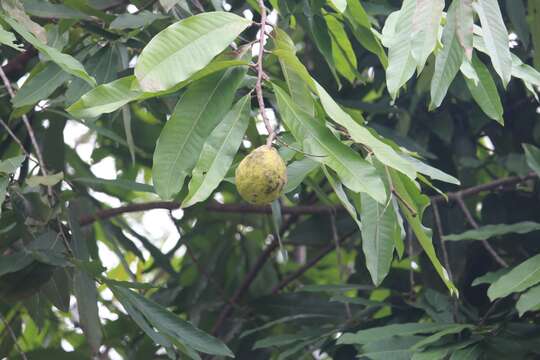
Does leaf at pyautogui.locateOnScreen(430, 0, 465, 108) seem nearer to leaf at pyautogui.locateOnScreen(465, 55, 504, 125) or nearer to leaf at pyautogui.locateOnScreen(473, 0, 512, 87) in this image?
leaf at pyautogui.locateOnScreen(473, 0, 512, 87)

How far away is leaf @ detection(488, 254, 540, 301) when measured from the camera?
1.44m

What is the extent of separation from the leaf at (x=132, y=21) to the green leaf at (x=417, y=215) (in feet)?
1.74

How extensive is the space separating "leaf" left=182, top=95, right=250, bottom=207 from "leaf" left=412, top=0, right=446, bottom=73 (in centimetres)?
20

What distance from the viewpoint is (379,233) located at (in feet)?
3.93

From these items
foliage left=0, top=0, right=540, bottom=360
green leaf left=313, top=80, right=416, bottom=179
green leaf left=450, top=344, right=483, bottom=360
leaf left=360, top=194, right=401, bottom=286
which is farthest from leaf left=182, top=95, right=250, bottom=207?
green leaf left=450, top=344, right=483, bottom=360

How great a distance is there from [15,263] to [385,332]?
618mm

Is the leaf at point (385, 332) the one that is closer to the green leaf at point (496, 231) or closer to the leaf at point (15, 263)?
the green leaf at point (496, 231)

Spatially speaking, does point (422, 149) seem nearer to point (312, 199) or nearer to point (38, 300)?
point (312, 199)

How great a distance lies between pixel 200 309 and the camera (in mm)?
2230

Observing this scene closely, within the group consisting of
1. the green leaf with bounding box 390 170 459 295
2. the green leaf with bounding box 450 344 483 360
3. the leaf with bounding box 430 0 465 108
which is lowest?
the green leaf with bounding box 450 344 483 360

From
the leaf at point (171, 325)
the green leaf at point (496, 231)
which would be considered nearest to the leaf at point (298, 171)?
the leaf at point (171, 325)

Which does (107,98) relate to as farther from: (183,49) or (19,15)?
(19,15)

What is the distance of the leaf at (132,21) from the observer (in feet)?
4.89

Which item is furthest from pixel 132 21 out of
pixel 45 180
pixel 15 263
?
pixel 15 263
